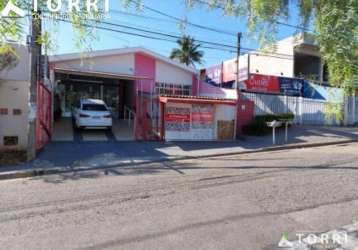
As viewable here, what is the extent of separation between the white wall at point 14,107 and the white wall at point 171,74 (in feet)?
35.1

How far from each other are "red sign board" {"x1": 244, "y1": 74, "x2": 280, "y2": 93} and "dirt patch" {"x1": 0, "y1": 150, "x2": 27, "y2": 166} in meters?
17.0

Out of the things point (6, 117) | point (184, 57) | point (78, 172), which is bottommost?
point (78, 172)

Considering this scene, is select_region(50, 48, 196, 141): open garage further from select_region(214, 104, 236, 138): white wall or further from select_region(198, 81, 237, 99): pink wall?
select_region(214, 104, 236, 138): white wall

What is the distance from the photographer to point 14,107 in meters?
15.1

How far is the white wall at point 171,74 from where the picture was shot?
81.0 feet

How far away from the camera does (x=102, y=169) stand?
11875 mm

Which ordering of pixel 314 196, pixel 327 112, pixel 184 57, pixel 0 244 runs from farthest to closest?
pixel 184 57 < pixel 314 196 < pixel 0 244 < pixel 327 112

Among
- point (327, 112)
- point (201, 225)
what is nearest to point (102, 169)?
point (201, 225)

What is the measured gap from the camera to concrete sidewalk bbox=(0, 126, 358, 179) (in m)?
12.0

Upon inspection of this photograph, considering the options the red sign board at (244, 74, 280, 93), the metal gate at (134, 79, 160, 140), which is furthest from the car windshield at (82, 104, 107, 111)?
the red sign board at (244, 74, 280, 93)

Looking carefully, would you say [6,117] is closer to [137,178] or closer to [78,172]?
[78,172]

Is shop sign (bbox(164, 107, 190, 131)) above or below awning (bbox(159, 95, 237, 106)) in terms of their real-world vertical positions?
below

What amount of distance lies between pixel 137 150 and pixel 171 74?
35.1 ft

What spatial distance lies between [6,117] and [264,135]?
12.9 metres
